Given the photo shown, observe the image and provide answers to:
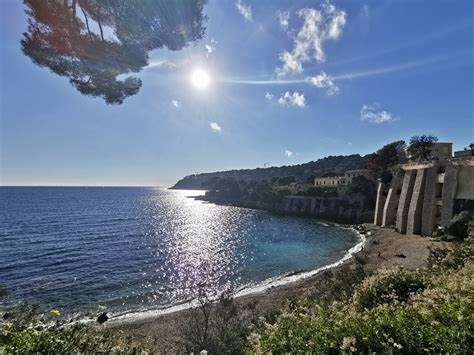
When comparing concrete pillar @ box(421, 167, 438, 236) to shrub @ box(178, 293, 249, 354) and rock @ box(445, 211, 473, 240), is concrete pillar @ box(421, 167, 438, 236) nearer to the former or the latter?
rock @ box(445, 211, 473, 240)

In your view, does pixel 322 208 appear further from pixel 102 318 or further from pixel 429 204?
pixel 102 318

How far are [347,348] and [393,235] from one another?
38.7 m

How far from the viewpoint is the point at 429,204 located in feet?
110

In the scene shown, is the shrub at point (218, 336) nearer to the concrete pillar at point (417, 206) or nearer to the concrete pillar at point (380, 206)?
the concrete pillar at point (417, 206)


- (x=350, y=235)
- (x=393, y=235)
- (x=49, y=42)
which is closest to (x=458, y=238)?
(x=393, y=235)

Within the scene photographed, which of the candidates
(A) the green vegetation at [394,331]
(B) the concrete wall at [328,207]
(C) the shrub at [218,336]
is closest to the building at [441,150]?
(B) the concrete wall at [328,207]

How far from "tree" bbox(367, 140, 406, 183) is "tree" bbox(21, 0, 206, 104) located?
6232 cm

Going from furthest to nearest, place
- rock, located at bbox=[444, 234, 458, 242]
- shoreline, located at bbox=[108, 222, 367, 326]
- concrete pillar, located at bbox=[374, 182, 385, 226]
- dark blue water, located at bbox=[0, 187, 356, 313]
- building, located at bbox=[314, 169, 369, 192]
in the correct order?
building, located at bbox=[314, 169, 369, 192] < concrete pillar, located at bbox=[374, 182, 385, 226] < rock, located at bbox=[444, 234, 458, 242] < dark blue water, located at bbox=[0, 187, 356, 313] < shoreline, located at bbox=[108, 222, 367, 326]

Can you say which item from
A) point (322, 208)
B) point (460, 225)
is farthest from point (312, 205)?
point (460, 225)

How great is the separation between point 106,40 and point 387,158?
218 ft

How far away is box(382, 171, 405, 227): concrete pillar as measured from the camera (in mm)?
42781

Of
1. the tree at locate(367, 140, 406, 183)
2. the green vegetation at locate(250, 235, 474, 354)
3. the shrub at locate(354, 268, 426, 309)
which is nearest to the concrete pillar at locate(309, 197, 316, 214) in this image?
the tree at locate(367, 140, 406, 183)

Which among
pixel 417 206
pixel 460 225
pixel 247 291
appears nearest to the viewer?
pixel 247 291

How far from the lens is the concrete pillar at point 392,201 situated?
4278cm
